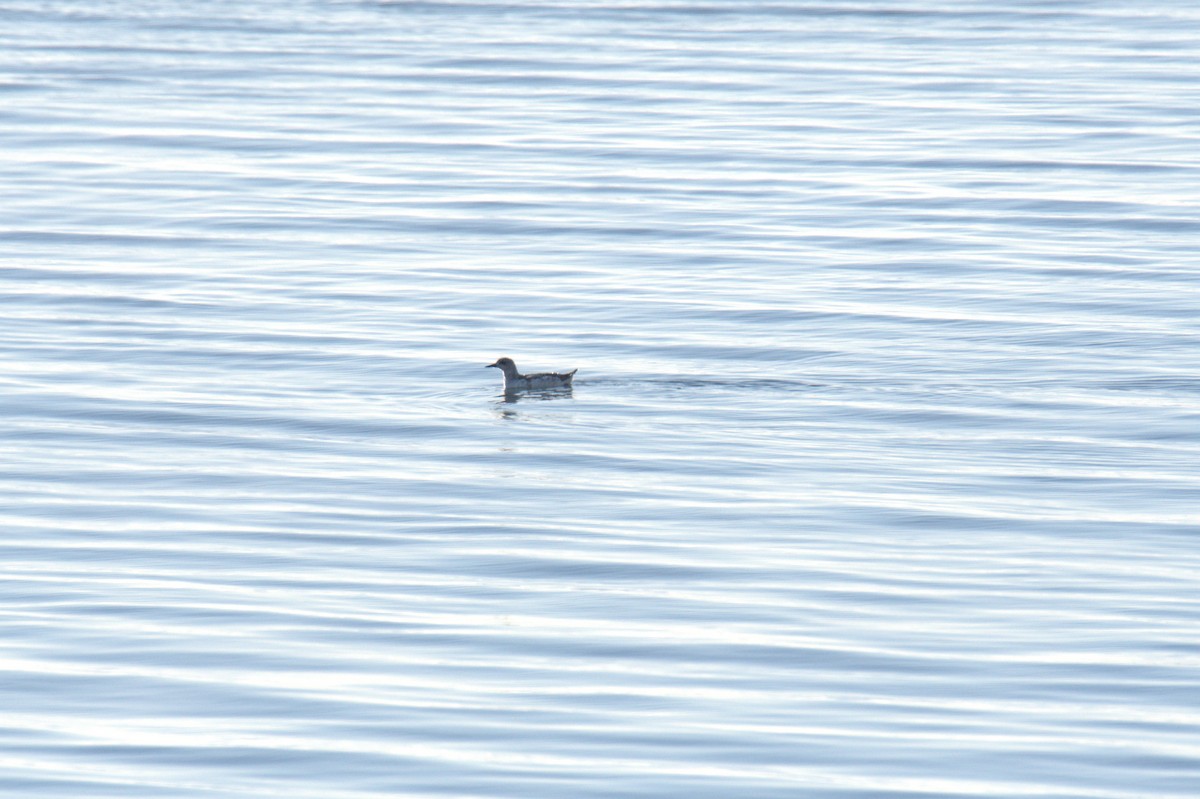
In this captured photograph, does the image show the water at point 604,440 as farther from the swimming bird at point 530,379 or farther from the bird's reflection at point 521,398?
the swimming bird at point 530,379

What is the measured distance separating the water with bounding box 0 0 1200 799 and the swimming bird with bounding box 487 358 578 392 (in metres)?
0.25

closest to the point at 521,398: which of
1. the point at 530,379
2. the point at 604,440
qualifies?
the point at 530,379

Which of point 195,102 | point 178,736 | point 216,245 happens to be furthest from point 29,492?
point 195,102

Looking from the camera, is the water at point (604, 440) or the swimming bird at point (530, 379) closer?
the water at point (604, 440)

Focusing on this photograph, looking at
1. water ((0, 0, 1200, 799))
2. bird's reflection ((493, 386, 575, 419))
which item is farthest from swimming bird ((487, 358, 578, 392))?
water ((0, 0, 1200, 799))

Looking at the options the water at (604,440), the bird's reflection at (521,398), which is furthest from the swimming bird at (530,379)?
the water at (604,440)

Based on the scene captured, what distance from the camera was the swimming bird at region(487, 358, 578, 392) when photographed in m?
19.9

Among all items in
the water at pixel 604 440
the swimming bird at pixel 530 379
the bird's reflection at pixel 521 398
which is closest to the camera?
the water at pixel 604 440

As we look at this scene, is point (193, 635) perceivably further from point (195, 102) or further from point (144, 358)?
point (195, 102)

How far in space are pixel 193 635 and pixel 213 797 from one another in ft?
8.76

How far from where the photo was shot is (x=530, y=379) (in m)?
19.9

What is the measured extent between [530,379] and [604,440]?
1.20m

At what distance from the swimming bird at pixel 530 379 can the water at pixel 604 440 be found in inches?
9.8

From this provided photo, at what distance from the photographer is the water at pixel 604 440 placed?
1182cm
